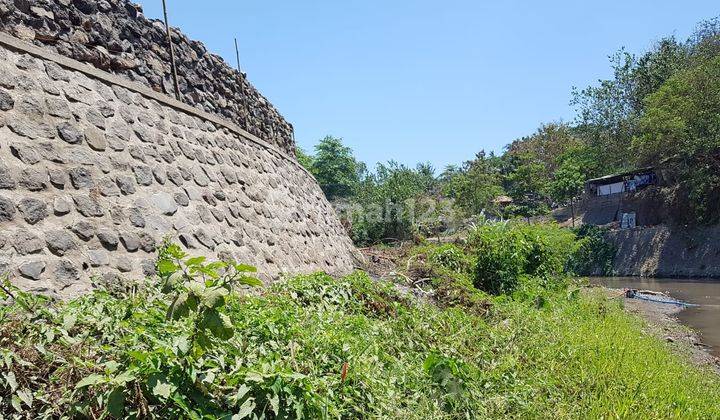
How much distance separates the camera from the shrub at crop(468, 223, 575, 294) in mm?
10703

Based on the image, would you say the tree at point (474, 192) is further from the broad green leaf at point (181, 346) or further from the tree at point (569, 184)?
the broad green leaf at point (181, 346)

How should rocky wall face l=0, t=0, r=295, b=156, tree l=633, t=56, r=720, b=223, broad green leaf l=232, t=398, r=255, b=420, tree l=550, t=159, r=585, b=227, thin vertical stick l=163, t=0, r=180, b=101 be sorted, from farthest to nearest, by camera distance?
tree l=550, t=159, r=585, b=227 → tree l=633, t=56, r=720, b=223 → thin vertical stick l=163, t=0, r=180, b=101 → rocky wall face l=0, t=0, r=295, b=156 → broad green leaf l=232, t=398, r=255, b=420

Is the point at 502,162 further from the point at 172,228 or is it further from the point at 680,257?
the point at 172,228

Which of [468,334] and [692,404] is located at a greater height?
[468,334]

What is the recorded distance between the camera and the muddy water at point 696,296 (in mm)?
11758

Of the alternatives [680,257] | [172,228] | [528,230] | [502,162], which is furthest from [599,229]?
[172,228]

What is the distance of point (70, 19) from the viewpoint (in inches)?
206

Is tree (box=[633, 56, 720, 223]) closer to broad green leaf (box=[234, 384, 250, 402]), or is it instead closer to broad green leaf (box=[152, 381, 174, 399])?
broad green leaf (box=[234, 384, 250, 402])

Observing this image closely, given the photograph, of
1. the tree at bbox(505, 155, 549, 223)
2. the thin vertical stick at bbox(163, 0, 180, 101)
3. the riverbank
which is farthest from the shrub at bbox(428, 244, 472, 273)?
the tree at bbox(505, 155, 549, 223)

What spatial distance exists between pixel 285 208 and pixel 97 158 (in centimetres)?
404

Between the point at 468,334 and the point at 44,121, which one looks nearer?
the point at 44,121

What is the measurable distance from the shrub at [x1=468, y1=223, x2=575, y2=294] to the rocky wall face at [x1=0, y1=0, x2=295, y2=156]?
217 inches

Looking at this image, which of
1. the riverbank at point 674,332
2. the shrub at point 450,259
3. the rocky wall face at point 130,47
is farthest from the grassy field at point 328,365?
the shrub at point 450,259

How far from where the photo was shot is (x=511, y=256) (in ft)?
35.2
